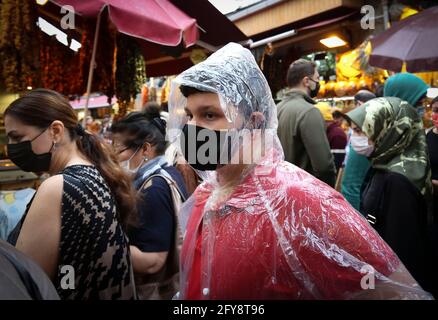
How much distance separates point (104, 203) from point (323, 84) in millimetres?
5624

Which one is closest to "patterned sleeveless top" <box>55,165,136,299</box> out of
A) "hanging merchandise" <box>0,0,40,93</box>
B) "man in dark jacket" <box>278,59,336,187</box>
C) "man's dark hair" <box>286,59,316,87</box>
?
"hanging merchandise" <box>0,0,40,93</box>

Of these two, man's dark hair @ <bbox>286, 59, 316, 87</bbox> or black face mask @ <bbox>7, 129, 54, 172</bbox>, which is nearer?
black face mask @ <bbox>7, 129, 54, 172</bbox>

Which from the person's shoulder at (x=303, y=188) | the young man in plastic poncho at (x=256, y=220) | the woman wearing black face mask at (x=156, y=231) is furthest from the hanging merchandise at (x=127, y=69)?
the person's shoulder at (x=303, y=188)

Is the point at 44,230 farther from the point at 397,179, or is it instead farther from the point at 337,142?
the point at 337,142

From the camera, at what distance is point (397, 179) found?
197cm

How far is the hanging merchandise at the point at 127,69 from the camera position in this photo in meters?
3.89

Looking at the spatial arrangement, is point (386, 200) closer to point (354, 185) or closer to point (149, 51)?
point (354, 185)

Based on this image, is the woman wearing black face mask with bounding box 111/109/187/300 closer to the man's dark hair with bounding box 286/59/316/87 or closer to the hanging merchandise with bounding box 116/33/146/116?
the man's dark hair with bounding box 286/59/316/87

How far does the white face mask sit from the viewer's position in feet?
7.41

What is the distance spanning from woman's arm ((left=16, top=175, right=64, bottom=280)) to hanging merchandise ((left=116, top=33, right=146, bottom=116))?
273 centimetres

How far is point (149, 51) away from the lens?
17.5 feet

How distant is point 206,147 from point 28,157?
0.92m

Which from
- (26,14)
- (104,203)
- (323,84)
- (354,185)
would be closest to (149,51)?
(26,14)
